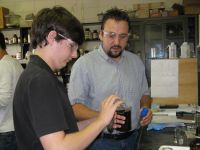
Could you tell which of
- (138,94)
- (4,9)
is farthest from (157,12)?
(138,94)

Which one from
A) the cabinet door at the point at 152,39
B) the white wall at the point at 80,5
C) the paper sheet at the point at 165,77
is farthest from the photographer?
the white wall at the point at 80,5

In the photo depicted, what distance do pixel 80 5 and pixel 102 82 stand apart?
4.11m

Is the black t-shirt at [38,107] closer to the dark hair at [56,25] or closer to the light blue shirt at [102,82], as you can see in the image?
the dark hair at [56,25]

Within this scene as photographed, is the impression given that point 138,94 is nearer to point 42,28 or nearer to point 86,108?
point 86,108

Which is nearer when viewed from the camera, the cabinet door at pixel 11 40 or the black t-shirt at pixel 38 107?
the black t-shirt at pixel 38 107

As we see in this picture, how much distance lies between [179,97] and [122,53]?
1041 mm

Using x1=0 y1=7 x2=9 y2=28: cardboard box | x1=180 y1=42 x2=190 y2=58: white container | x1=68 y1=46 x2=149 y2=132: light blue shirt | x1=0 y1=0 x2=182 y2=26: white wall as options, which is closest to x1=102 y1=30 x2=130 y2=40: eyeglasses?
x1=68 y1=46 x2=149 y2=132: light blue shirt

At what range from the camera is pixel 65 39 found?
46.8 inches

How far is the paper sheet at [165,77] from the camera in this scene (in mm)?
2904

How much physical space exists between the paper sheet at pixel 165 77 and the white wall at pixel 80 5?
291 centimetres

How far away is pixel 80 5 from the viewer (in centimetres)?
591

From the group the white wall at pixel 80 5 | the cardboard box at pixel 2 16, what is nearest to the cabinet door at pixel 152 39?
the white wall at pixel 80 5

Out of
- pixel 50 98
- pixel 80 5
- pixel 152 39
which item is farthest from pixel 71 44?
pixel 80 5

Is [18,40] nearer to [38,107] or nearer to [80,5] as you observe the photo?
[80,5]
